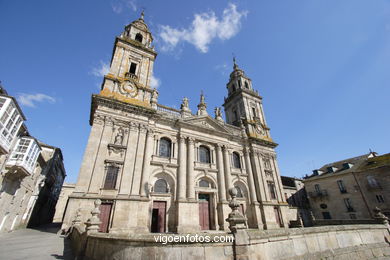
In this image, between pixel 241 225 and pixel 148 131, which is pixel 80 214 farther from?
pixel 241 225

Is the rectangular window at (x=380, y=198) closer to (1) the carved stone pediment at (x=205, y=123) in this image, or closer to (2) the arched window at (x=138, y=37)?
(1) the carved stone pediment at (x=205, y=123)

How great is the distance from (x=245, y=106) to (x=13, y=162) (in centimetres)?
2652

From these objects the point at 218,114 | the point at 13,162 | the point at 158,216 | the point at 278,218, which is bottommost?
the point at 278,218

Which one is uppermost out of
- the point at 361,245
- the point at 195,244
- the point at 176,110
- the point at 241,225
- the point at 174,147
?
the point at 176,110

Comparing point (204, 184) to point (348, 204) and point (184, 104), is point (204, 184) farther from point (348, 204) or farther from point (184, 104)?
point (348, 204)

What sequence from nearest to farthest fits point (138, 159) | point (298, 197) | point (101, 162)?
point (101, 162) → point (138, 159) → point (298, 197)

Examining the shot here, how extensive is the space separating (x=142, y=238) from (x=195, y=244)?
5.04 feet

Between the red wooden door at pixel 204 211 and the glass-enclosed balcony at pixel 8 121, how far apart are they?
15812 millimetres

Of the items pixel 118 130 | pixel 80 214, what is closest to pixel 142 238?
pixel 80 214

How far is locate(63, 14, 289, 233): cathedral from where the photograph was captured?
44.0ft

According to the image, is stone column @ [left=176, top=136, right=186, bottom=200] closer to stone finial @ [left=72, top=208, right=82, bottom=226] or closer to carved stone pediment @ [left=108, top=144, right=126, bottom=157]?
carved stone pediment @ [left=108, top=144, right=126, bottom=157]

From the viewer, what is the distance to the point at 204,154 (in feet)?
66.7

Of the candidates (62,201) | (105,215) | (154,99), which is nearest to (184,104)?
(154,99)

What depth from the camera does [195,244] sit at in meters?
4.97
